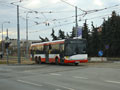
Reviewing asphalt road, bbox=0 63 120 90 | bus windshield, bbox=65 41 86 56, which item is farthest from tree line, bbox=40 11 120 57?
asphalt road, bbox=0 63 120 90

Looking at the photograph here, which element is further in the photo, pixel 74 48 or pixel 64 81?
pixel 74 48

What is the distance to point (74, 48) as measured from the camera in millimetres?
25484

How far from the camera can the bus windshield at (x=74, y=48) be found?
25.3 meters

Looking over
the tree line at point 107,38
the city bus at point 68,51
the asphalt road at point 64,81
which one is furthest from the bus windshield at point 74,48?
the tree line at point 107,38

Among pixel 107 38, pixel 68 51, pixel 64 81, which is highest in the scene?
pixel 107 38

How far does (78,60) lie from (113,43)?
132 feet

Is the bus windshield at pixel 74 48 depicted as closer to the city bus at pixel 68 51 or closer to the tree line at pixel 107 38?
the city bus at pixel 68 51

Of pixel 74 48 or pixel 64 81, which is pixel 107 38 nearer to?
pixel 74 48

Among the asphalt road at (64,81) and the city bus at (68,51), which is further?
the city bus at (68,51)

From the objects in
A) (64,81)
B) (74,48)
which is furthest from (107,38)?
(64,81)

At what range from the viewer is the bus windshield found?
25.3 meters

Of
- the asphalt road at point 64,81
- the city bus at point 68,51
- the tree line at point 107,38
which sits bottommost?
the asphalt road at point 64,81

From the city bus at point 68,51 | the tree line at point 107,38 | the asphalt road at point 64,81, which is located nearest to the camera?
the asphalt road at point 64,81

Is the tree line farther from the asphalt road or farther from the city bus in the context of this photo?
the asphalt road
